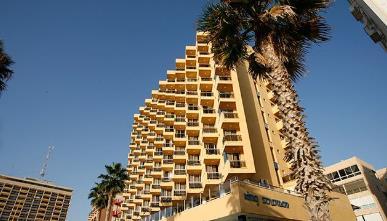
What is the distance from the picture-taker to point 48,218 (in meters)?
161

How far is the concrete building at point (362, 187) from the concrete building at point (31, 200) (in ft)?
Result: 538

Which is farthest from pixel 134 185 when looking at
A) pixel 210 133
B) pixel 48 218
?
pixel 48 218

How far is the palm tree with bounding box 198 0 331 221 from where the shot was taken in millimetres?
7457

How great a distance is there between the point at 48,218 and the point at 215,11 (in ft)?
604

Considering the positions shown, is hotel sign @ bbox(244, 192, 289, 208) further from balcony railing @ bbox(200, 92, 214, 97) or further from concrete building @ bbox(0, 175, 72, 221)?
concrete building @ bbox(0, 175, 72, 221)

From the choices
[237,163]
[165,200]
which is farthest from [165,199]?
[237,163]

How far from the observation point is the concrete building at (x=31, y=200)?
493 ft

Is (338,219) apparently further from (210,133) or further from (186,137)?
(186,137)

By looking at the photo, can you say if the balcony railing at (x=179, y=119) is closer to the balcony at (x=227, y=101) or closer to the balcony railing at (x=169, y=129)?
the balcony railing at (x=169, y=129)

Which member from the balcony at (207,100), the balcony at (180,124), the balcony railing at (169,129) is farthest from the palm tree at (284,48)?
the balcony railing at (169,129)

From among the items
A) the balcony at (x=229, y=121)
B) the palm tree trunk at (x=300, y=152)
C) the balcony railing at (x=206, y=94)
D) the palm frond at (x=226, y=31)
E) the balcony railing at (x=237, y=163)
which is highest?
the balcony railing at (x=206, y=94)

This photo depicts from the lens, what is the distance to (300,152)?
25.2 ft

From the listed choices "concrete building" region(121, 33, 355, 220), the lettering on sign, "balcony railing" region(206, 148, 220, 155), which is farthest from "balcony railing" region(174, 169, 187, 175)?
the lettering on sign

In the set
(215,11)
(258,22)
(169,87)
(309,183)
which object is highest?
(169,87)
